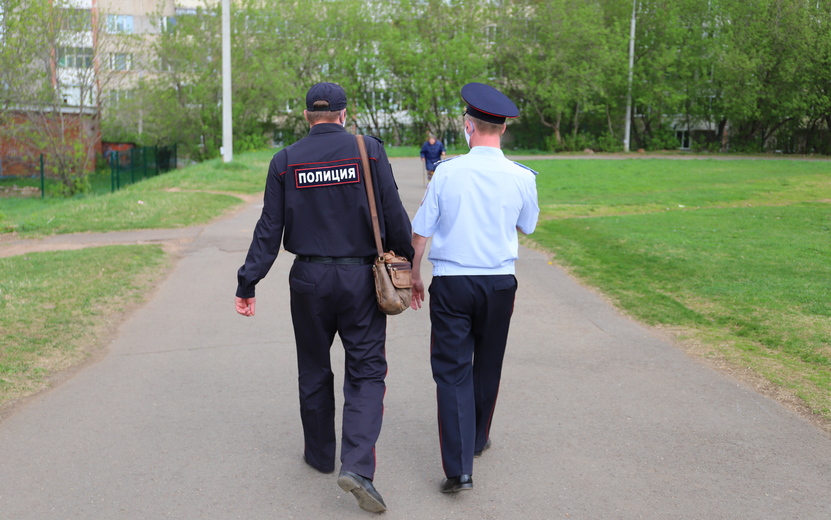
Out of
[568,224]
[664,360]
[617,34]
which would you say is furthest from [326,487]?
[617,34]

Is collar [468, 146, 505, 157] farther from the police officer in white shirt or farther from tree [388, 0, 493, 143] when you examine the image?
tree [388, 0, 493, 143]

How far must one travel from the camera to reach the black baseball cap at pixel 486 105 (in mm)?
4082

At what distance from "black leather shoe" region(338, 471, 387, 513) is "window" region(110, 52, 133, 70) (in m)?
26.8

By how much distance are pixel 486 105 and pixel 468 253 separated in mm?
726

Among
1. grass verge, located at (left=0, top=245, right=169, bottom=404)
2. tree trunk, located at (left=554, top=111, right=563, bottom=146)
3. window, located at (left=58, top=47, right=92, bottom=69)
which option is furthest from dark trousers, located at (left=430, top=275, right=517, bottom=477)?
tree trunk, located at (left=554, top=111, right=563, bottom=146)

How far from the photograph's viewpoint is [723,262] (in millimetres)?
10492

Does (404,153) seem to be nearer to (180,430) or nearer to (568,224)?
(568,224)

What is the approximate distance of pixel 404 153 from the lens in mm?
43156

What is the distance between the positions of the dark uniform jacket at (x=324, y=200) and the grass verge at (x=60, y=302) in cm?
263

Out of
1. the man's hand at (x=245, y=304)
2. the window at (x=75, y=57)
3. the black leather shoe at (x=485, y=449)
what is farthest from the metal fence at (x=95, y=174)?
the black leather shoe at (x=485, y=449)

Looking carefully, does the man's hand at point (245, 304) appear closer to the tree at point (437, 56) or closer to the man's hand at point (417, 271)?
the man's hand at point (417, 271)

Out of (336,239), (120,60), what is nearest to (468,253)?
(336,239)

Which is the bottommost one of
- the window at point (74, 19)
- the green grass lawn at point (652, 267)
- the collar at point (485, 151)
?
the green grass lawn at point (652, 267)

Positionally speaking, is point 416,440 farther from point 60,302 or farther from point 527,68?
point 527,68
